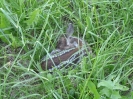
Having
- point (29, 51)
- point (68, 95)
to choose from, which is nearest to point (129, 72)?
point (68, 95)

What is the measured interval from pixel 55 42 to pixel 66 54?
0.19m

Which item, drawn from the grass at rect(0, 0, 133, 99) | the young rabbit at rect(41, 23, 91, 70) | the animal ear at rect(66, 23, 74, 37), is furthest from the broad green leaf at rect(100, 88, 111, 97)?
the animal ear at rect(66, 23, 74, 37)

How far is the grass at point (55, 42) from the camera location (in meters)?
2.40

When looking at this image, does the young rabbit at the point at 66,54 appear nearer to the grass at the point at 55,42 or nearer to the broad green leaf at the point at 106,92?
the grass at the point at 55,42

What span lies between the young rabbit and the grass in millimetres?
58

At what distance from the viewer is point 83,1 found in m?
3.01

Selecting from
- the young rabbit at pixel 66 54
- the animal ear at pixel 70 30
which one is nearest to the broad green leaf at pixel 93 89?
the young rabbit at pixel 66 54

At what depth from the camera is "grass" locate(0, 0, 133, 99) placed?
2402 millimetres

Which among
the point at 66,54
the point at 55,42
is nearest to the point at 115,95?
the point at 66,54

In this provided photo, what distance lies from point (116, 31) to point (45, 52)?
1.93ft

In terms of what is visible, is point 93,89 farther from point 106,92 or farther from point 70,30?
point 70,30

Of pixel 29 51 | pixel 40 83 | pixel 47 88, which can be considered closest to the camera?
pixel 47 88

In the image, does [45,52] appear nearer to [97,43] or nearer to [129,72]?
[97,43]

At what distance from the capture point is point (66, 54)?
2668 millimetres
